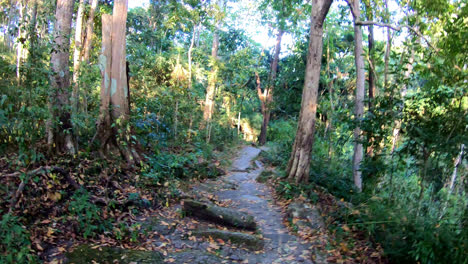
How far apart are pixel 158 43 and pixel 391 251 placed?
22.5 meters

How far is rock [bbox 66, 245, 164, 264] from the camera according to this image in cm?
412

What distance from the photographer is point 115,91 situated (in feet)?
25.5

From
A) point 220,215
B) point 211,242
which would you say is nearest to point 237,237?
point 211,242

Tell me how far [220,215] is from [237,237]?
2.49ft

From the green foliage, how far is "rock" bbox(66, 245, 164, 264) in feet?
1.68

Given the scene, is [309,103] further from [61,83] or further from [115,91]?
[61,83]

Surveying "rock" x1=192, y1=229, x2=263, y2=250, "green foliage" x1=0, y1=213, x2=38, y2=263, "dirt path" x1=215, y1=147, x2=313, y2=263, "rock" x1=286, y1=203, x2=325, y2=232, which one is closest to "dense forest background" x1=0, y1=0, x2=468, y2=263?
"green foliage" x1=0, y1=213, x2=38, y2=263

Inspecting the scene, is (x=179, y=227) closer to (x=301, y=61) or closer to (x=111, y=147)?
(x=111, y=147)

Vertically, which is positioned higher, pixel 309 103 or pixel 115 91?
pixel 309 103

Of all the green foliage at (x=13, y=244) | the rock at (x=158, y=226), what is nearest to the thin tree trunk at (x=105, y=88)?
the rock at (x=158, y=226)

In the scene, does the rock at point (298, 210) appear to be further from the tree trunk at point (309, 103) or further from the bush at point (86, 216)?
the bush at point (86, 216)

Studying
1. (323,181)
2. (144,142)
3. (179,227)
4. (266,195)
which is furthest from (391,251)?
(144,142)

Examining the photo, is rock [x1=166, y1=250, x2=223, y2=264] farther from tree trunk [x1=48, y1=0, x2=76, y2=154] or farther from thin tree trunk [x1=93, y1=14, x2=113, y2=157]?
thin tree trunk [x1=93, y1=14, x2=113, y2=157]

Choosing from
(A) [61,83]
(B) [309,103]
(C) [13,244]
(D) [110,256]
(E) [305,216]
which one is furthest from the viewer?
(B) [309,103]
